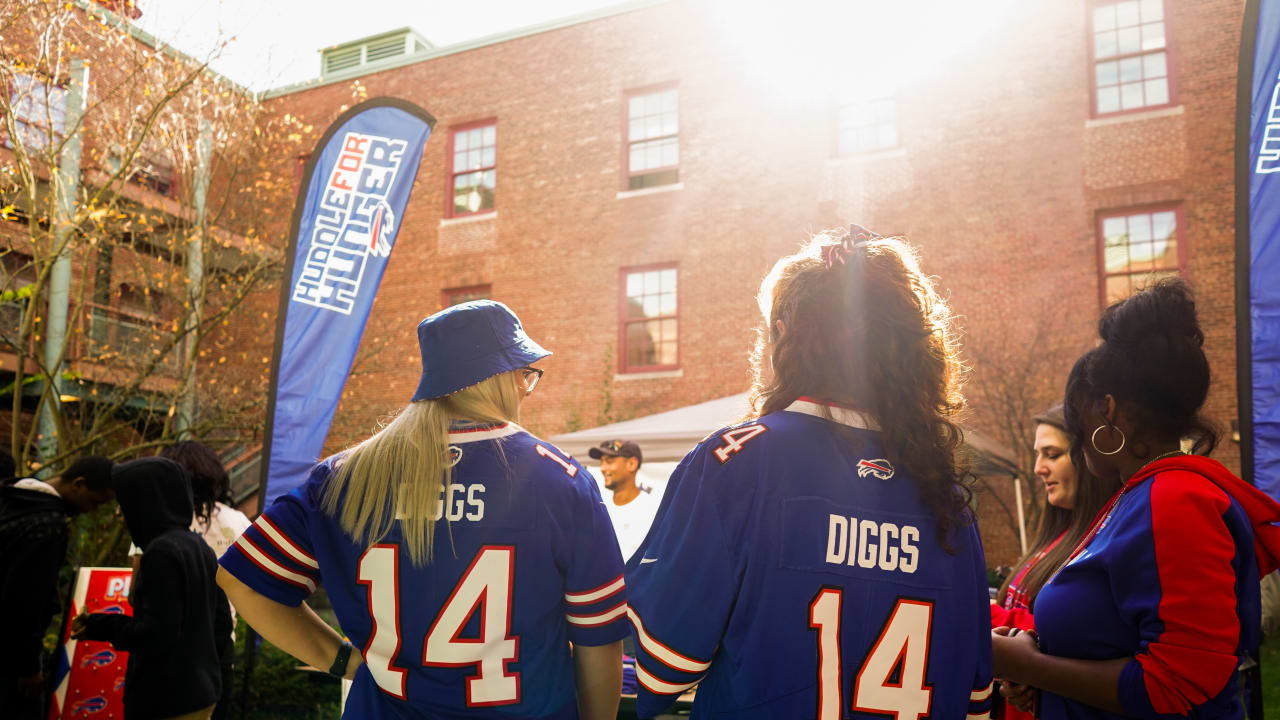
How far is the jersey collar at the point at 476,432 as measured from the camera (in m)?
2.14

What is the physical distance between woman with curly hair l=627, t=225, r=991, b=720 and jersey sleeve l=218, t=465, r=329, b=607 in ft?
2.90

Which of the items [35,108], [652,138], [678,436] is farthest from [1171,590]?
[652,138]

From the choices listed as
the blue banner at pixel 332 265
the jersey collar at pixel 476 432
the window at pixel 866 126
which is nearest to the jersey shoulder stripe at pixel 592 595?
the jersey collar at pixel 476 432

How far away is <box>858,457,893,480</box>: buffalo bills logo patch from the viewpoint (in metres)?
1.71

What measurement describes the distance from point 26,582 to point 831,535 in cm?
361

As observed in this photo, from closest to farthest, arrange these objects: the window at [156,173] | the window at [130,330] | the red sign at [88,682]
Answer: the red sign at [88,682] → the window at [156,173] → the window at [130,330]

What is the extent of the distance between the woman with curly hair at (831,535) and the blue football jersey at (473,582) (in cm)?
40

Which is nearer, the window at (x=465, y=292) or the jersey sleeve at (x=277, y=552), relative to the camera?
the jersey sleeve at (x=277, y=552)

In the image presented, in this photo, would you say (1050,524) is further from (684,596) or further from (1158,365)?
(684,596)

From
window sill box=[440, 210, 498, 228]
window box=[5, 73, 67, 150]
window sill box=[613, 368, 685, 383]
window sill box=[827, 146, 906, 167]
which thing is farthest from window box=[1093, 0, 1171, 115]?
window box=[5, 73, 67, 150]

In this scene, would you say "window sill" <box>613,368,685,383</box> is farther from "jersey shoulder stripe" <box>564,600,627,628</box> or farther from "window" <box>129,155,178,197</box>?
"jersey shoulder stripe" <box>564,600,627,628</box>

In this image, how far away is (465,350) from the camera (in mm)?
2205

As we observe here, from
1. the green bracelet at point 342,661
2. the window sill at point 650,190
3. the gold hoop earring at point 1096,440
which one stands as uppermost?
the window sill at point 650,190

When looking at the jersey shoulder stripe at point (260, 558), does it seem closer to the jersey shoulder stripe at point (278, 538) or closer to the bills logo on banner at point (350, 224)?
the jersey shoulder stripe at point (278, 538)
